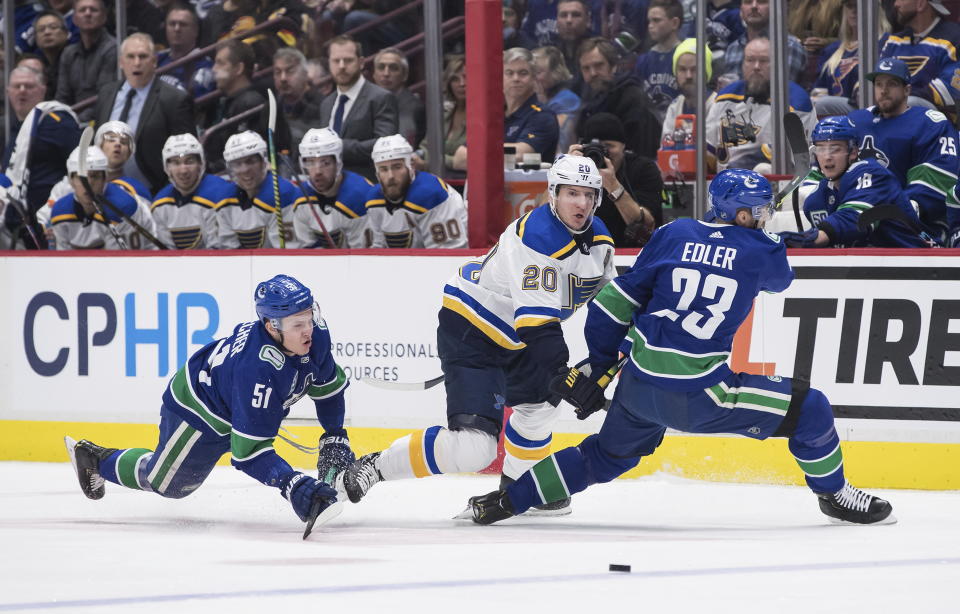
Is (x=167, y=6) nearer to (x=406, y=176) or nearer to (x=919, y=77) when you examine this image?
(x=406, y=176)

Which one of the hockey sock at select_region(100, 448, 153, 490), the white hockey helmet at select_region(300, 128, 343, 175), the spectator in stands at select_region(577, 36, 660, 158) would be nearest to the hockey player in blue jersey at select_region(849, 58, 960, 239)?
the spectator in stands at select_region(577, 36, 660, 158)

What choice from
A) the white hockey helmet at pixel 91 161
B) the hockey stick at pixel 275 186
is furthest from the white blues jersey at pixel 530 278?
the white hockey helmet at pixel 91 161

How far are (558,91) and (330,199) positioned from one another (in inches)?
51.7

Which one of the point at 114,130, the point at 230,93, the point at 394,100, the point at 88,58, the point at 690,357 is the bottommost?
the point at 690,357

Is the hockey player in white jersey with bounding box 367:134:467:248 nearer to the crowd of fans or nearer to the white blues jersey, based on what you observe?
the crowd of fans

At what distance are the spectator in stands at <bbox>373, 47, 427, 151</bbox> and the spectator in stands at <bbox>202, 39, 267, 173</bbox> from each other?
2.50 ft

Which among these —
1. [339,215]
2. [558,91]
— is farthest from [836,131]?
[339,215]

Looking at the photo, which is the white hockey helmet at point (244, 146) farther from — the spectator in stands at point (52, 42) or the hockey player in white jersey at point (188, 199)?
the spectator in stands at point (52, 42)

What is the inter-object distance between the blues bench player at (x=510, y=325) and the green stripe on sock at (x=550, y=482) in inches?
9.1

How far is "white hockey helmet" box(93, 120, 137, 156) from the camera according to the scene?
7.64m

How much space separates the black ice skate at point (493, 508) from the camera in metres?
4.86

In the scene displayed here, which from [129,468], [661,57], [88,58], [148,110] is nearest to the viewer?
[129,468]

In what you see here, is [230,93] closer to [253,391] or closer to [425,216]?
[425,216]

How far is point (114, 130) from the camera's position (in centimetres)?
764
